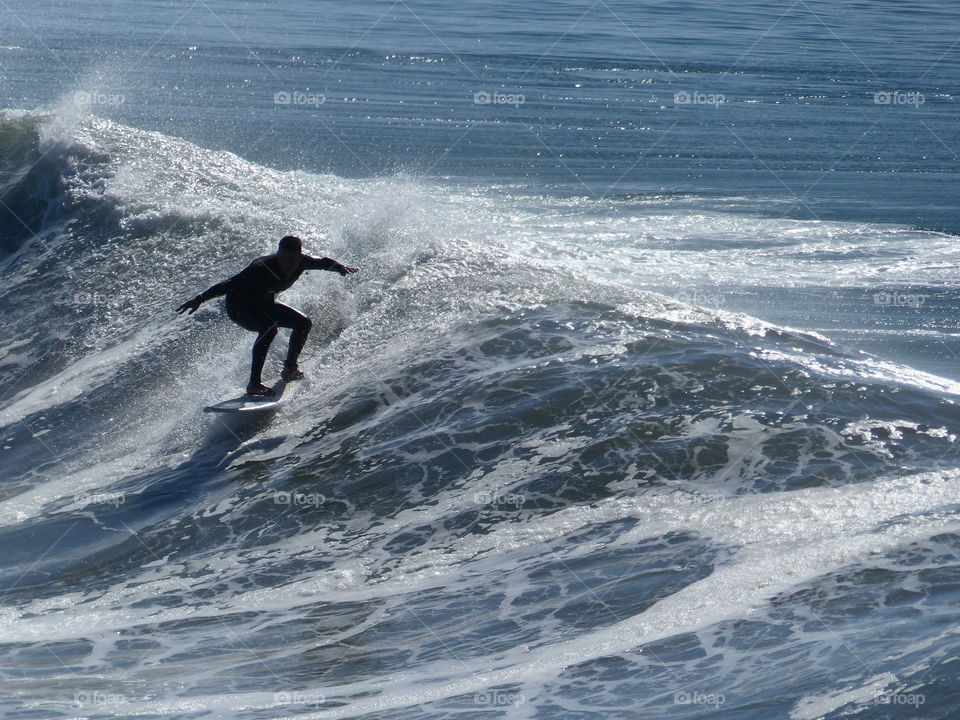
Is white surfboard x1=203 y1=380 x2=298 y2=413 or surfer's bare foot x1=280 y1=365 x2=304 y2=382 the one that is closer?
white surfboard x1=203 y1=380 x2=298 y2=413

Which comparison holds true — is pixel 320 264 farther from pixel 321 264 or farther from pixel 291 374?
pixel 291 374

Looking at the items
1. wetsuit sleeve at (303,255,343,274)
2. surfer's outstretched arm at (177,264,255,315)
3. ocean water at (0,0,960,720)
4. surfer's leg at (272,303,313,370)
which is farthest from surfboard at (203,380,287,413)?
wetsuit sleeve at (303,255,343,274)

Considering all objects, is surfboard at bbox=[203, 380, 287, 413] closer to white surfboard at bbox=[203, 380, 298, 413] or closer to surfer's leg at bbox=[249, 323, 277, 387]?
white surfboard at bbox=[203, 380, 298, 413]

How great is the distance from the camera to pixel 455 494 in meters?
8.05

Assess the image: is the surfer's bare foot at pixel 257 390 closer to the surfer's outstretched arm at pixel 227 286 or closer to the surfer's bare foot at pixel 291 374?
the surfer's bare foot at pixel 291 374

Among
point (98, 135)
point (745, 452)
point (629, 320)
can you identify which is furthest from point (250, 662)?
point (98, 135)

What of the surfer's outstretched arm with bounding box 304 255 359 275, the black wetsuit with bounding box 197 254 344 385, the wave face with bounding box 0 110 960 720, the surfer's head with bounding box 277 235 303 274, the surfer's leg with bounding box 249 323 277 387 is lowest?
the wave face with bounding box 0 110 960 720

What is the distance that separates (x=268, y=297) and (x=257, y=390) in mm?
803

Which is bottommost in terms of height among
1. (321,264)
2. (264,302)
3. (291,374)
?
(291,374)

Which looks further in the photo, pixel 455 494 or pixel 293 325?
pixel 293 325

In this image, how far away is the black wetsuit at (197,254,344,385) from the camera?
9438 mm

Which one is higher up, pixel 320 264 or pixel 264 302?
pixel 320 264

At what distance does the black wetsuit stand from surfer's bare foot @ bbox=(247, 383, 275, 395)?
35 millimetres

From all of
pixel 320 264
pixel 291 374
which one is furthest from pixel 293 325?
pixel 320 264
